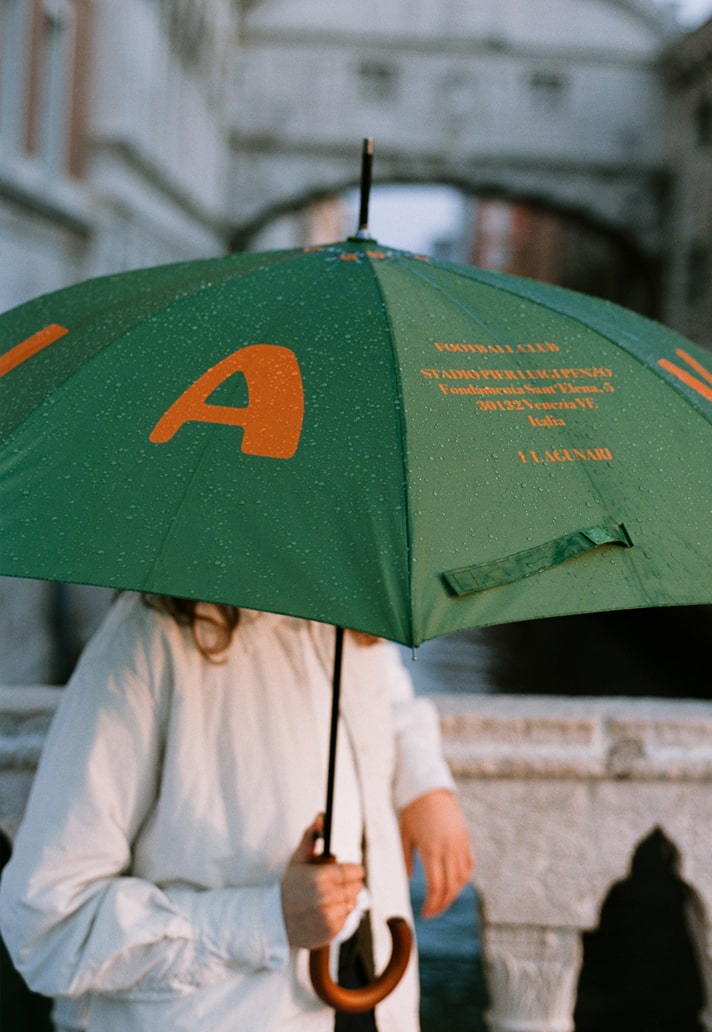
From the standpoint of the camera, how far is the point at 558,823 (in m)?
2.17

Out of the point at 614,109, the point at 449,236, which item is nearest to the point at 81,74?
the point at 614,109

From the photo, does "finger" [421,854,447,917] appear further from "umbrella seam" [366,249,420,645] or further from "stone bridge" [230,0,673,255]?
"stone bridge" [230,0,673,255]

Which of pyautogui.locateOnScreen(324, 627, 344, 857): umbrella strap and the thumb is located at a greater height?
pyautogui.locateOnScreen(324, 627, 344, 857): umbrella strap

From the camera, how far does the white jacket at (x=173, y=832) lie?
1374 mm

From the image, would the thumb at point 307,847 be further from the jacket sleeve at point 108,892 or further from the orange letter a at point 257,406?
the orange letter a at point 257,406

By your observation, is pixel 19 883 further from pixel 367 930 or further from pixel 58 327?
pixel 58 327

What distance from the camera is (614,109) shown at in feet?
82.7

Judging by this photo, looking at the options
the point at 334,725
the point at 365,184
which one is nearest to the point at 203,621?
the point at 334,725

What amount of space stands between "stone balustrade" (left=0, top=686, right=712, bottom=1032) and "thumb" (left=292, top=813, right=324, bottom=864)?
0.74m

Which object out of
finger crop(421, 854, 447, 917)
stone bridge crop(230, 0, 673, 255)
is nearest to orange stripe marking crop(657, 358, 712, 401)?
finger crop(421, 854, 447, 917)

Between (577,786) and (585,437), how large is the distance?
103cm

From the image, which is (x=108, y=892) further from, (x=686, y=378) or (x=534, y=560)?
(x=686, y=378)

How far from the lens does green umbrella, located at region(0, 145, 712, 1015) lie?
1135 mm

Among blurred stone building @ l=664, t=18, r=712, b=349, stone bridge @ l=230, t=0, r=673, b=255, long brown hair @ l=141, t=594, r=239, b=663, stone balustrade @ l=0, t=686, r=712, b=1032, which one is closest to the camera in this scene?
long brown hair @ l=141, t=594, r=239, b=663
